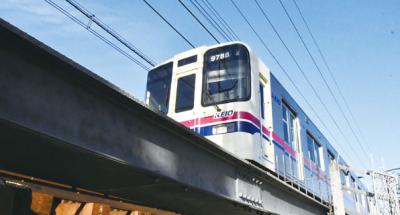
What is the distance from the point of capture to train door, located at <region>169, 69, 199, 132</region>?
8.98 m

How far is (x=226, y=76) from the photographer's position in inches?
339

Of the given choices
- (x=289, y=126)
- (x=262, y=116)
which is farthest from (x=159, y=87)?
(x=289, y=126)

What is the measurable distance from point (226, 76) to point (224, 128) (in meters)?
1.29

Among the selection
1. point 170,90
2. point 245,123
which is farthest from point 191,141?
point 170,90

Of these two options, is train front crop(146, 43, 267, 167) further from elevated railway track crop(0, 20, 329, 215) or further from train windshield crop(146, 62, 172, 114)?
elevated railway track crop(0, 20, 329, 215)

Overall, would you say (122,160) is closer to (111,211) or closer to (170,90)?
(111,211)

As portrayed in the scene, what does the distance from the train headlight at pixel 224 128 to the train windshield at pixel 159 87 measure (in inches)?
65.6

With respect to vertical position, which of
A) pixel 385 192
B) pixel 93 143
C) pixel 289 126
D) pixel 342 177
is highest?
pixel 289 126

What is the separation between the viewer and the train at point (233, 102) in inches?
318

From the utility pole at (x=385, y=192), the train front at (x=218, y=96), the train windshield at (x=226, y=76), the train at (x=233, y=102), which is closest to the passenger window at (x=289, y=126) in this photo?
the train at (x=233, y=102)

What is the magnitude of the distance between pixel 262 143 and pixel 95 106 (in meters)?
4.88

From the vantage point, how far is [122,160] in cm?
468

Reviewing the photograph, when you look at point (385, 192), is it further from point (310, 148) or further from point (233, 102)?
Result: point (233, 102)

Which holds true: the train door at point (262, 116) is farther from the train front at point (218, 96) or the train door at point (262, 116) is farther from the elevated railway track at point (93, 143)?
the elevated railway track at point (93, 143)
